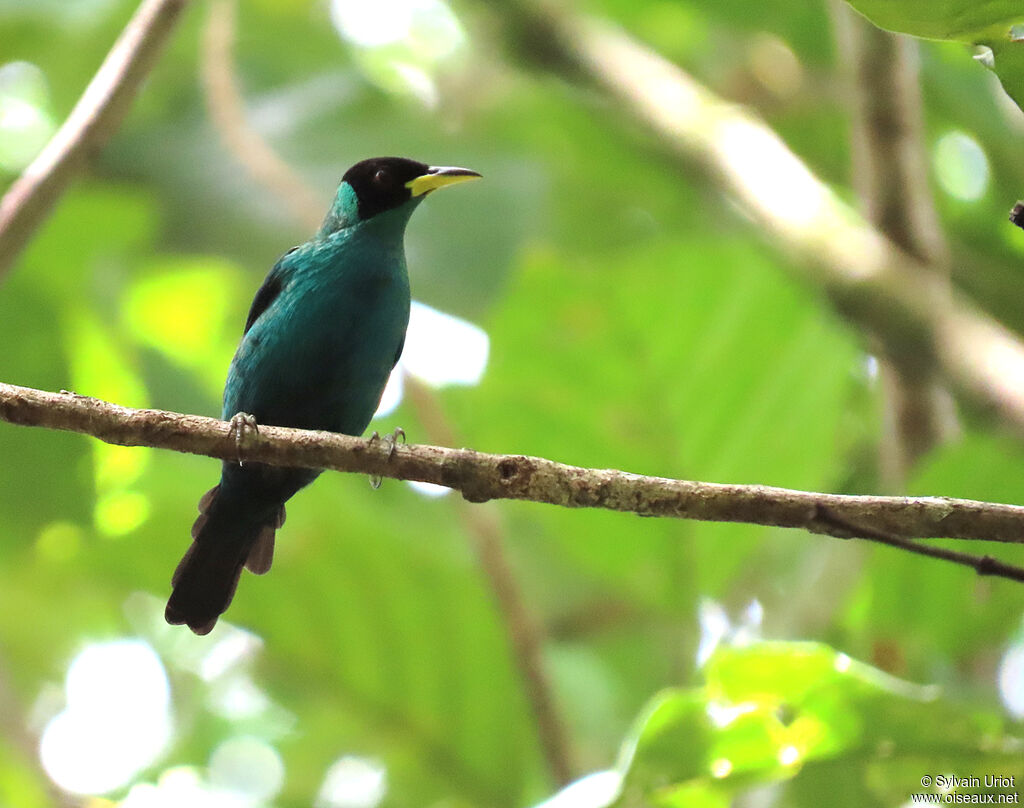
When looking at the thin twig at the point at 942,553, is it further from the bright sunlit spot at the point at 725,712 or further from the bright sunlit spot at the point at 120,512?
the bright sunlit spot at the point at 120,512

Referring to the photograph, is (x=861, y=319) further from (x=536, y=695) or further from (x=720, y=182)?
(x=536, y=695)

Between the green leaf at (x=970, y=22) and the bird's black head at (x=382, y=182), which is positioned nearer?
the green leaf at (x=970, y=22)

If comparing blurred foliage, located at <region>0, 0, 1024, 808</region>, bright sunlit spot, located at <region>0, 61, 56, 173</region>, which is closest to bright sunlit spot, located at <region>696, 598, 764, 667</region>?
blurred foliage, located at <region>0, 0, 1024, 808</region>

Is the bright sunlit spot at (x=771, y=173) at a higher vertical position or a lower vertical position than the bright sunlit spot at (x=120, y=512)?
higher

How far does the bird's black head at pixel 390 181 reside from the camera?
435 centimetres

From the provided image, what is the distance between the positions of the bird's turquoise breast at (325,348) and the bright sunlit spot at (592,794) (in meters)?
1.46

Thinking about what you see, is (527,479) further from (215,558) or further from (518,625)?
(518,625)

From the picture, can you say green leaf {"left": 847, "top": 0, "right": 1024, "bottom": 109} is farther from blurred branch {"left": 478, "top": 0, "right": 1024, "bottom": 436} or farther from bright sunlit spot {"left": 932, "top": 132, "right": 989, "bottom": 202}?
bright sunlit spot {"left": 932, "top": 132, "right": 989, "bottom": 202}

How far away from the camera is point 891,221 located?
415 centimetres

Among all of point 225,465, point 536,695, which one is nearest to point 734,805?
point 536,695

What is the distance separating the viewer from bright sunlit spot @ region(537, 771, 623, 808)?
2.73m

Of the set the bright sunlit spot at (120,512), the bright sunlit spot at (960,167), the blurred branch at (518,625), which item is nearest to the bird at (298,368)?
the blurred branch at (518,625)

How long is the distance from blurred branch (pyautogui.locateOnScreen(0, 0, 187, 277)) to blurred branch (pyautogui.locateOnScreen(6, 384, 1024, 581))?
86cm

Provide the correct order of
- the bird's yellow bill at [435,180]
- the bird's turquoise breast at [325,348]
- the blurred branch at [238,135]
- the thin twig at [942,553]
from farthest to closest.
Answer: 1. the blurred branch at [238,135]
2. the bird's yellow bill at [435,180]
3. the bird's turquoise breast at [325,348]
4. the thin twig at [942,553]
